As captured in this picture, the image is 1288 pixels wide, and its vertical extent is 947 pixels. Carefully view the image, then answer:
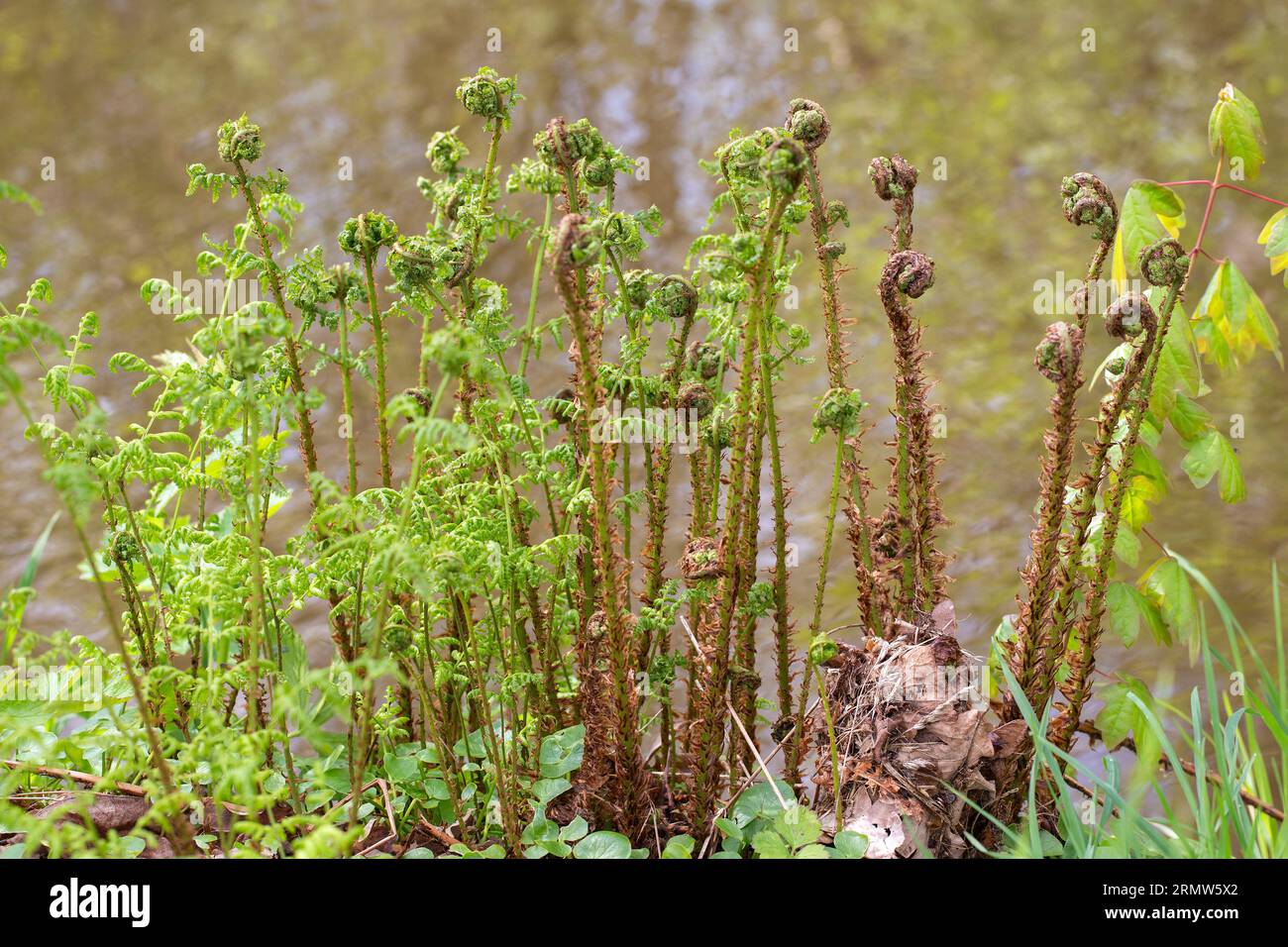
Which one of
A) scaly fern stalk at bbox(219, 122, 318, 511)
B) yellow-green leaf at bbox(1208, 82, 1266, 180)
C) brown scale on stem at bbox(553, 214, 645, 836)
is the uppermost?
yellow-green leaf at bbox(1208, 82, 1266, 180)

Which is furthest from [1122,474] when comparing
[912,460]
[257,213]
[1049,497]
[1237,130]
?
[257,213]

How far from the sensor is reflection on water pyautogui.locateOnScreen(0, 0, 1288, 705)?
4.37 meters

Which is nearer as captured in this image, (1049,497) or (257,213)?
Result: (1049,497)

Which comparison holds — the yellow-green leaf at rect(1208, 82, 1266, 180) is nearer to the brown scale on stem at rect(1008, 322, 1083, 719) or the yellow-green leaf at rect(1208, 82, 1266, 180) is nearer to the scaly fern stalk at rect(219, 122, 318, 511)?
the brown scale on stem at rect(1008, 322, 1083, 719)

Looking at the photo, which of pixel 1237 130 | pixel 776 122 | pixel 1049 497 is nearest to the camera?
pixel 1049 497

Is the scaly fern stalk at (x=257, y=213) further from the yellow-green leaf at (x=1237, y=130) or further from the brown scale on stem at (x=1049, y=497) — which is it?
the yellow-green leaf at (x=1237, y=130)

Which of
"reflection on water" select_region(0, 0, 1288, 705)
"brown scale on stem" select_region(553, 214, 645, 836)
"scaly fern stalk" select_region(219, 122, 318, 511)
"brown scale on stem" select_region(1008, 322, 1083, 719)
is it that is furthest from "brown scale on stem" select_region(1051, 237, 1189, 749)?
"reflection on water" select_region(0, 0, 1288, 705)

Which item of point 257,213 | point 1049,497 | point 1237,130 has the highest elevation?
point 1237,130

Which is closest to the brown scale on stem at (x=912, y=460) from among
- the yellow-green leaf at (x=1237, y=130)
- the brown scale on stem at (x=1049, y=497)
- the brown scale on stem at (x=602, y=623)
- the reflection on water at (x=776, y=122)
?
the brown scale on stem at (x=1049, y=497)

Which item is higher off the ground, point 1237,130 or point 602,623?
point 1237,130

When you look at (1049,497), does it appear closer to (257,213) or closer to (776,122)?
(257,213)

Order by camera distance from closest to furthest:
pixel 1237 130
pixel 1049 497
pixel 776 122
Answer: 1. pixel 1049 497
2. pixel 1237 130
3. pixel 776 122

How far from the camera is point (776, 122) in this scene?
241 inches
